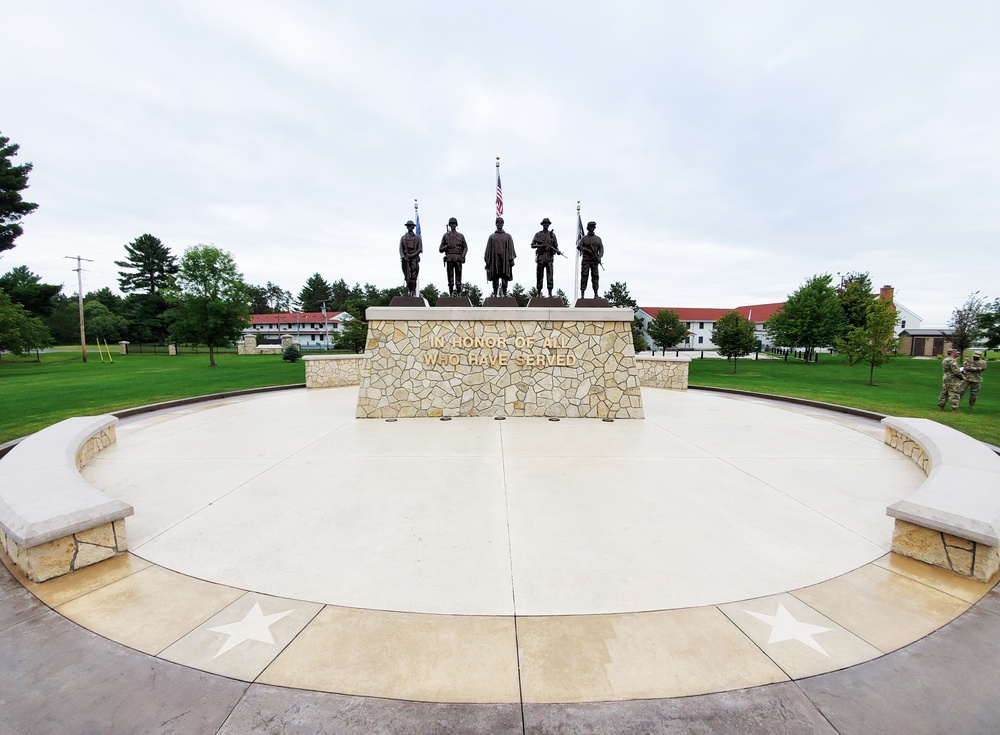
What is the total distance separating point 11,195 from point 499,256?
132 ft

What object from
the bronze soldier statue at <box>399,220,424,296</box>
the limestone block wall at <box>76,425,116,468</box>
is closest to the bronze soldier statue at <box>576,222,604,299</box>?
the bronze soldier statue at <box>399,220,424,296</box>

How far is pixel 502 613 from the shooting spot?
284 centimetres

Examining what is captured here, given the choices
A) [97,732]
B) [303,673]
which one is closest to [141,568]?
[97,732]

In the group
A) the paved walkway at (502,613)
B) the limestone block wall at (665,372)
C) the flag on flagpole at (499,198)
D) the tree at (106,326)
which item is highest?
the flag on flagpole at (499,198)

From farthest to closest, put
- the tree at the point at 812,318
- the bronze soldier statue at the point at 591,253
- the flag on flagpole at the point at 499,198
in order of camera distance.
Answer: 1. the tree at the point at 812,318
2. the flag on flagpole at the point at 499,198
3. the bronze soldier statue at the point at 591,253

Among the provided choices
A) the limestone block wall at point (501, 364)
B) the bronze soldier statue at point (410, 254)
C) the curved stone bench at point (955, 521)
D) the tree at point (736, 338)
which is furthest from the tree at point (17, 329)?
the tree at point (736, 338)

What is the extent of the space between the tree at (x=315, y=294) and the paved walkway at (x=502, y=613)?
85.4 meters

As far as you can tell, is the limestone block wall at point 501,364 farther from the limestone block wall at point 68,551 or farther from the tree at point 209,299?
the tree at point 209,299

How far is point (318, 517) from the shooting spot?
429cm

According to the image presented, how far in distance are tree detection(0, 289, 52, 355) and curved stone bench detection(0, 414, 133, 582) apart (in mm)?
31069

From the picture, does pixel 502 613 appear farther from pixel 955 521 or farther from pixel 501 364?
pixel 501 364

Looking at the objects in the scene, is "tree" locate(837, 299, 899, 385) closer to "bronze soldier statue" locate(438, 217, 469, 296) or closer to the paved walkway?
the paved walkway

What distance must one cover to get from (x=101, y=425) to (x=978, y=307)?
6690 cm

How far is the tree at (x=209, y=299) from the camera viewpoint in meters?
28.3
